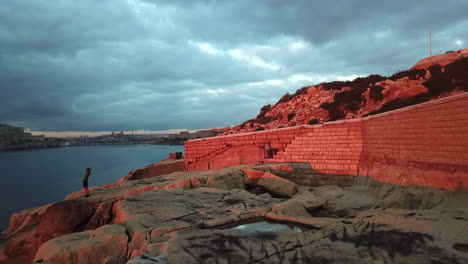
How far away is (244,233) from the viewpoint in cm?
459

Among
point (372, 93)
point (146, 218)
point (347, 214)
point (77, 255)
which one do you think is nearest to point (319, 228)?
point (347, 214)

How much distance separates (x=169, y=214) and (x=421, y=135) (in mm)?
7013

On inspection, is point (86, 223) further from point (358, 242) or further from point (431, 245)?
point (431, 245)

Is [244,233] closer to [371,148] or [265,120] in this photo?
[371,148]

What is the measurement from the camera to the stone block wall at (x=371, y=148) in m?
6.33

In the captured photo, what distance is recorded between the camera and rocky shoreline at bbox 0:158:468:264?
11.8ft

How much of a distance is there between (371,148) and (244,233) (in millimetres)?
6970

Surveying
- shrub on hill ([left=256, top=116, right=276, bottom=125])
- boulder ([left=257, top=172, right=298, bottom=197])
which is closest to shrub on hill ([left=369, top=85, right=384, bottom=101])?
shrub on hill ([left=256, top=116, right=276, bottom=125])

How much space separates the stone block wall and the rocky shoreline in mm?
587

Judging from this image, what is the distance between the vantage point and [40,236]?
8016 millimetres

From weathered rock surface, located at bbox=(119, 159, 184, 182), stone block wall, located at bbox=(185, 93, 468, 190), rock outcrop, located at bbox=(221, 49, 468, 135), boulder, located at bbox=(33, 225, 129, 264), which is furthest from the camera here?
weathered rock surface, located at bbox=(119, 159, 184, 182)

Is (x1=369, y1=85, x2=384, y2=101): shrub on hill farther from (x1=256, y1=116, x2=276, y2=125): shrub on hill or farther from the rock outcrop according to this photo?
(x1=256, y1=116, x2=276, y2=125): shrub on hill

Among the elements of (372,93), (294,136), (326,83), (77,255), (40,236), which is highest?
(326,83)

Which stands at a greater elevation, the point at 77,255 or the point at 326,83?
the point at 326,83
